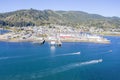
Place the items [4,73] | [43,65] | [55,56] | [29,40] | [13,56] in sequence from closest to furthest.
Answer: [4,73]
[43,65]
[13,56]
[55,56]
[29,40]

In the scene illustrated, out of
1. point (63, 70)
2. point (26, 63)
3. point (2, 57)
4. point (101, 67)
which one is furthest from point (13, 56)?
point (101, 67)

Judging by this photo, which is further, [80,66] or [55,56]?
[55,56]

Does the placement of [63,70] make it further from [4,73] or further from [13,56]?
[13,56]

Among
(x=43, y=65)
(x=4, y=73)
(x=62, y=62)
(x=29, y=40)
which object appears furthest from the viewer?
(x=29, y=40)

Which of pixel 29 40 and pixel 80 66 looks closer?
pixel 80 66

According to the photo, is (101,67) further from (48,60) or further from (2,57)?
(2,57)

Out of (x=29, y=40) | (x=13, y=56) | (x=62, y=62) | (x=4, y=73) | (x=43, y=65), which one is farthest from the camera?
(x=29, y=40)

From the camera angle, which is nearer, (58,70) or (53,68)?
(58,70)

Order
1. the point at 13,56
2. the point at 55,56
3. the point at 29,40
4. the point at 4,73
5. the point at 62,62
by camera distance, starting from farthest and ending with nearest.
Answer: the point at 29,40, the point at 55,56, the point at 13,56, the point at 62,62, the point at 4,73

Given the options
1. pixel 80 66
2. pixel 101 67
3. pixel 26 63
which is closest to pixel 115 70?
pixel 101 67
